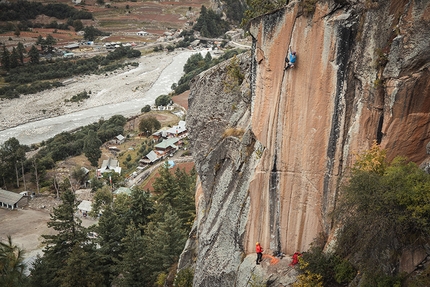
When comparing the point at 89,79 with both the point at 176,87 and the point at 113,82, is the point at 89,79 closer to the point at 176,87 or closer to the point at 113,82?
the point at 113,82

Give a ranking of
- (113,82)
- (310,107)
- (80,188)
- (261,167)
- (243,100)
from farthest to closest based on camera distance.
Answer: (113,82), (80,188), (243,100), (261,167), (310,107)

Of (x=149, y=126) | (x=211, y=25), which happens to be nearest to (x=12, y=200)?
(x=149, y=126)

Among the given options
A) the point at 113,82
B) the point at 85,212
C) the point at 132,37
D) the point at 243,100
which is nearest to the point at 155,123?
the point at 85,212

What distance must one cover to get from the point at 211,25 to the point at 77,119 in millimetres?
100995

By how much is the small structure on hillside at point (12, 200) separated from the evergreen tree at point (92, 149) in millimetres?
16855

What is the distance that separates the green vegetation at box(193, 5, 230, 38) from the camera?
188m

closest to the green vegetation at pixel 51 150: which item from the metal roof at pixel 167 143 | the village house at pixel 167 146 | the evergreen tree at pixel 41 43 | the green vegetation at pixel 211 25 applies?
the village house at pixel 167 146

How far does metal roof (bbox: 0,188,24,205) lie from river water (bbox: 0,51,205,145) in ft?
97.2

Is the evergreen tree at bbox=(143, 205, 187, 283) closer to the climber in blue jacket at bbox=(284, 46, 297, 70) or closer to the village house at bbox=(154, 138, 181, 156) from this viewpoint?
the climber in blue jacket at bbox=(284, 46, 297, 70)

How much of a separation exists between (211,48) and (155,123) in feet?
271

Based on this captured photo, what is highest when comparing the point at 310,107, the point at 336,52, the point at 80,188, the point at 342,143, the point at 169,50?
the point at 336,52

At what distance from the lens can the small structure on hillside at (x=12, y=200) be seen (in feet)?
204

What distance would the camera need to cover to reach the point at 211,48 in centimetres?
16775

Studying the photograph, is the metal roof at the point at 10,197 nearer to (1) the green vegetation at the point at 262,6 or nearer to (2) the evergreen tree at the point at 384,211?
(1) the green vegetation at the point at 262,6
